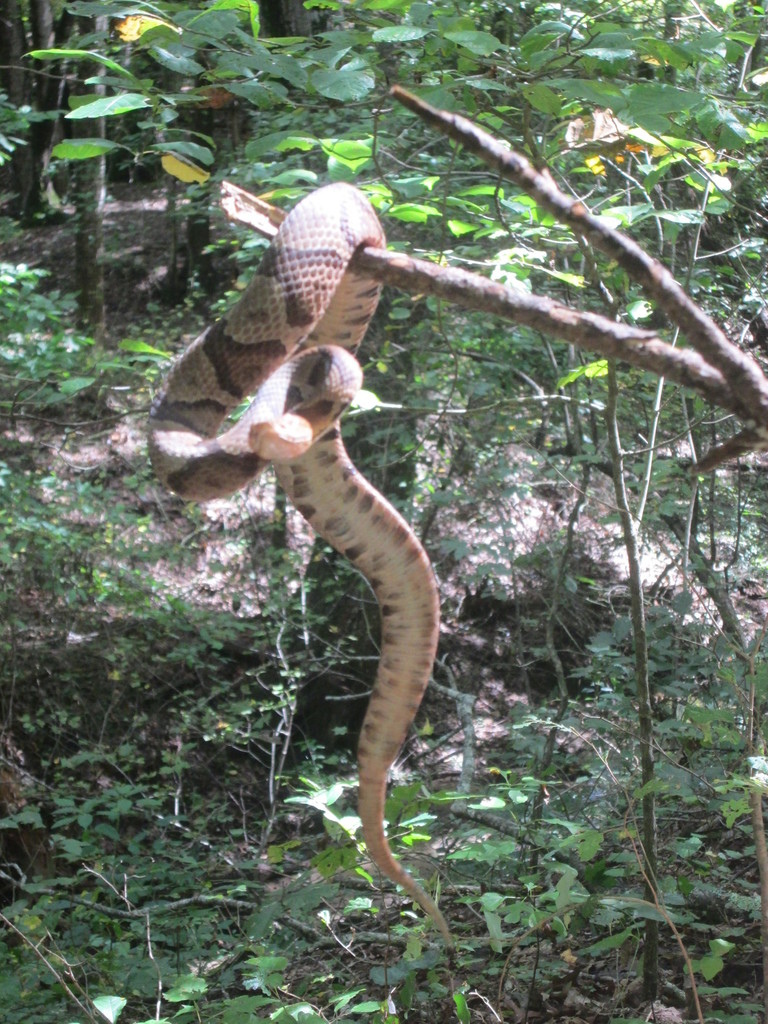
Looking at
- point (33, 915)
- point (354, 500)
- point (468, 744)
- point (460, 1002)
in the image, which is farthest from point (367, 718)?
point (33, 915)

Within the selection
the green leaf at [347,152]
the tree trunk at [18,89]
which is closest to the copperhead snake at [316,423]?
the green leaf at [347,152]

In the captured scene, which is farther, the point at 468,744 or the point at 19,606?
the point at 19,606

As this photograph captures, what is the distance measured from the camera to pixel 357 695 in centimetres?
618

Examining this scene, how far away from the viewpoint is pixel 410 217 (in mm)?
3264

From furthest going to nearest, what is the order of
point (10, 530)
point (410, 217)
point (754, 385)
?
point (10, 530)
point (410, 217)
point (754, 385)

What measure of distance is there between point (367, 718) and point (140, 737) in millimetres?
5261

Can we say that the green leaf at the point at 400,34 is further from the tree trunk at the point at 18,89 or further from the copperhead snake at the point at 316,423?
the tree trunk at the point at 18,89

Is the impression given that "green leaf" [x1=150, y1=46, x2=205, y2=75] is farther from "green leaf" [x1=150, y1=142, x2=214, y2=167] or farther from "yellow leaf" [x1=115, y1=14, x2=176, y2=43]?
Result: "green leaf" [x1=150, y1=142, x2=214, y2=167]

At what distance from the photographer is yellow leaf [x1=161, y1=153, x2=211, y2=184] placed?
3035 mm

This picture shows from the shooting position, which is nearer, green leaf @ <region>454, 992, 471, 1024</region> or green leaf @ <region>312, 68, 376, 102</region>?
green leaf @ <region>312, 68, 376, 102</region>

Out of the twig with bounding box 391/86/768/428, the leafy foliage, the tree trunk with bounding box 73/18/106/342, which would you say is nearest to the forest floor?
the leafy foliage

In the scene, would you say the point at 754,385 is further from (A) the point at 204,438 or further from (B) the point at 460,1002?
(B) the point at 460,1002

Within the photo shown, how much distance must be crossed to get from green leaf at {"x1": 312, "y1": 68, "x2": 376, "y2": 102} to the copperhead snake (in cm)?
32

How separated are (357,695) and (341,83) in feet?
14.2
